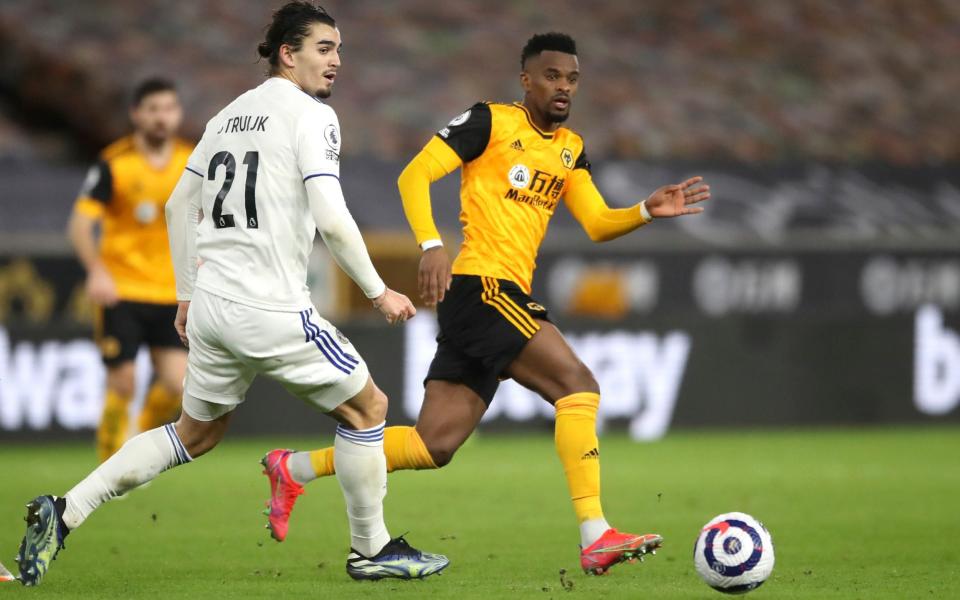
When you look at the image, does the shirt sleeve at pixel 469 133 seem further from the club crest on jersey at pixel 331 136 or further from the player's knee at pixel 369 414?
the player's knee at pixel 369 414

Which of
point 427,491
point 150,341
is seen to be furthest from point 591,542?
point 150,341

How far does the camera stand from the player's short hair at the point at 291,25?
603 cm

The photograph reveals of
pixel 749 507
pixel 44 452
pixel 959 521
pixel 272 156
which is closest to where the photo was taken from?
pixel 272 156

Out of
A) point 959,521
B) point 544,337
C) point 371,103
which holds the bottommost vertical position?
point 959,521

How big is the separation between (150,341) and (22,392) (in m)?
3.29

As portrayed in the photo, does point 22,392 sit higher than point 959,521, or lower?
higher

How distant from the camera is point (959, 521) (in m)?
8.48

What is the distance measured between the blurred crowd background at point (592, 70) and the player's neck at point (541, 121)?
1017cm

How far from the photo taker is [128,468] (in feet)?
20.1

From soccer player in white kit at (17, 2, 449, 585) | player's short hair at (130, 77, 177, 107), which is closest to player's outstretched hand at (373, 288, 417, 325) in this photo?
soccer player in white kit at (17, 2, 449, 585)

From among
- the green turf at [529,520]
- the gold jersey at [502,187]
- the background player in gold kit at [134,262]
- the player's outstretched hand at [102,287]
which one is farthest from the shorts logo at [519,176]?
the player's outstretched hand at [102,287]

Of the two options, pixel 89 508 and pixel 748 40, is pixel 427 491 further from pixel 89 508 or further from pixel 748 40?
pixel 748 40

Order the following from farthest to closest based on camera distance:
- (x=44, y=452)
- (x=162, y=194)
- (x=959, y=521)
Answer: (x=44, y=452)
(x=162, y=194)
(x=959, y=521)

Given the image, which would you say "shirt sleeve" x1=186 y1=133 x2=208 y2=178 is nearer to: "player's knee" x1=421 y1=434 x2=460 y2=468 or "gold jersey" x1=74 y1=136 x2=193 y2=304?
"player's knee" x1=421 y1=434 x2=460 y2=468
